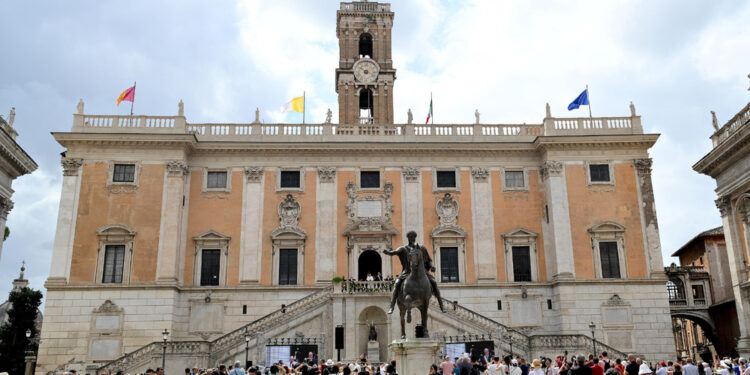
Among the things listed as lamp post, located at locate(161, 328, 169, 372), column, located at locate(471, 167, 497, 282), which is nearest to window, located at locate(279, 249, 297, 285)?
lamp post, located at locate(161, 328, 169, 372)

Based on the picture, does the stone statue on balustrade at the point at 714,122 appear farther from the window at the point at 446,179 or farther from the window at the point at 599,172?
the window at the point at 446,179

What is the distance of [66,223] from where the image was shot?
35.2 m

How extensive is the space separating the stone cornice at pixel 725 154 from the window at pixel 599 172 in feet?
15.5

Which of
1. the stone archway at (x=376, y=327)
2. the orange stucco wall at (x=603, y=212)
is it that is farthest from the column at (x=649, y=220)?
the stone archway at (x=376, y=327)

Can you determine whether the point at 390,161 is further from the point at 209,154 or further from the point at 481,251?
the point at 209,154

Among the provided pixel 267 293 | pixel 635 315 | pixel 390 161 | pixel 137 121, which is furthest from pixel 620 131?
pixel 137 121

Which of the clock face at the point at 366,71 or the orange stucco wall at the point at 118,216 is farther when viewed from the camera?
the clock face at the point at 366,71

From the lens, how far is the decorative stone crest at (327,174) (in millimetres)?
37594

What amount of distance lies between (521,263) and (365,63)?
64.9 ft

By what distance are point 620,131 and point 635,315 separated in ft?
36.3

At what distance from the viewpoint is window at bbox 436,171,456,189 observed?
38.0 m

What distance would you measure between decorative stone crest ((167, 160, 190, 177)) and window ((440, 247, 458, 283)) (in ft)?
51.4

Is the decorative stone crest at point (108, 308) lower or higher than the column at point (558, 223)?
lower

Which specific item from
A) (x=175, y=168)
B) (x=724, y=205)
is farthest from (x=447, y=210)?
(x=175, y=168)
